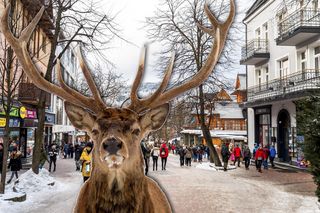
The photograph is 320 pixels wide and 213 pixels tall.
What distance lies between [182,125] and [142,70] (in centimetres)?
5473

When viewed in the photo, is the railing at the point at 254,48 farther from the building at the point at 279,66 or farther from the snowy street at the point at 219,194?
the snowy street at the point at 219,194

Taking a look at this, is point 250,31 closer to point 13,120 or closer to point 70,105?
point 13,120

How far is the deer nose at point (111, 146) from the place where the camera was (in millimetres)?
2551

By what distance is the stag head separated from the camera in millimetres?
2645

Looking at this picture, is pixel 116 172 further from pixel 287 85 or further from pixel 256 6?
pixel 256 6

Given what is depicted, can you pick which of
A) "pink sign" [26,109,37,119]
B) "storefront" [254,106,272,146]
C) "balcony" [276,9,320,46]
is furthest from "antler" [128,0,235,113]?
"storefront" [254,106,272,146]

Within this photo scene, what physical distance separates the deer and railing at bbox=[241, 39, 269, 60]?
25635mm

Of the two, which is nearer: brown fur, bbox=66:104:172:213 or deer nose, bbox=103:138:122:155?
deer nose, bbox=103:138:122:155

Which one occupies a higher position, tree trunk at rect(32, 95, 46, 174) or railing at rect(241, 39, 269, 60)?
railing at rect(241, 39, 269, 60)

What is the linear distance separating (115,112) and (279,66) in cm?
2489

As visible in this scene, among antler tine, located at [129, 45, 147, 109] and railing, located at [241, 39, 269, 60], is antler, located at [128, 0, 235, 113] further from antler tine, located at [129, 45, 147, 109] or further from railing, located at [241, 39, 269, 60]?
railing, located at [241, 39, 269, 60]

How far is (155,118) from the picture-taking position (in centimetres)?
307

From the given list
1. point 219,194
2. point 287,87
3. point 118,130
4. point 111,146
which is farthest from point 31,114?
point 111,146

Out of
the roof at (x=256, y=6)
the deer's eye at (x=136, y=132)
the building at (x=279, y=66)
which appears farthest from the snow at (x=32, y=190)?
the roof at (x=256, y=6)
